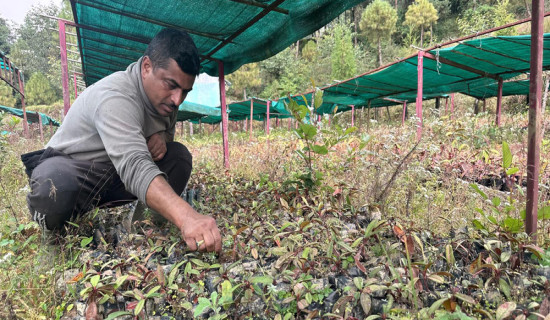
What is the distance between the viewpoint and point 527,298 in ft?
3.86

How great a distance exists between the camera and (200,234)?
1.36m

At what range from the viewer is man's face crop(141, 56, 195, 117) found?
6.46 feet

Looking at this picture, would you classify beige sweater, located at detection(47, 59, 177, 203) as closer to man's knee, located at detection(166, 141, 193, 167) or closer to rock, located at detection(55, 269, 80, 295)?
A: man's knee, located at detection(166, 141, 193, 167)

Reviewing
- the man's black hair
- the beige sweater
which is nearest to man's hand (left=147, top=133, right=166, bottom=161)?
the beige sweater

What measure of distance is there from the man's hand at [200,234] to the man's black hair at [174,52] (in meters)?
1.11

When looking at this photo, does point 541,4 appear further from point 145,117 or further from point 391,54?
point 391,54

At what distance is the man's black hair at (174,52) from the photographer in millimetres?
1947

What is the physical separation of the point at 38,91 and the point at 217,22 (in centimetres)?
3829

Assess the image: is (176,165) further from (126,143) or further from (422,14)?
(422,14)

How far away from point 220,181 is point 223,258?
2.33m

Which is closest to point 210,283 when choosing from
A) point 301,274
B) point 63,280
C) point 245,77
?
point 301,274

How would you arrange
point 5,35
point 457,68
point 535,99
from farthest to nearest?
point 5,35, point 457,68, point 535,99

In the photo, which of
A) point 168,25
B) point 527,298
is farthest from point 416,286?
point 168,25

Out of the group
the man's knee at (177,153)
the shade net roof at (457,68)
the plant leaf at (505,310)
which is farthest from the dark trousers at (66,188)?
the shade net roof at (457,68)
